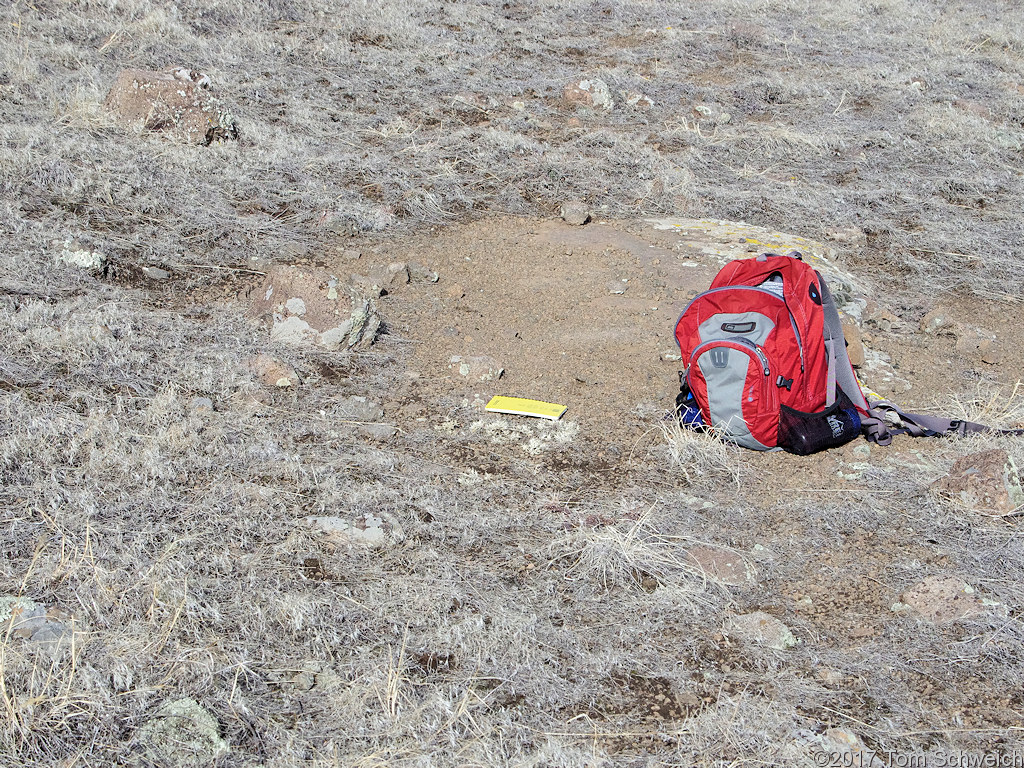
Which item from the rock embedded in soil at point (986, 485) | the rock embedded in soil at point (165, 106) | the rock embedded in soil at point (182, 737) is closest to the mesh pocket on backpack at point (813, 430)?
the rock embedded in soil at point (986, 485)

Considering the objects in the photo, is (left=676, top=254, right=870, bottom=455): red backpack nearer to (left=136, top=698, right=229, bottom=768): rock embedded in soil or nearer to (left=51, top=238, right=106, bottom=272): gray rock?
(left=136, top=698, right=229, bottom=768): rock embedded in soil

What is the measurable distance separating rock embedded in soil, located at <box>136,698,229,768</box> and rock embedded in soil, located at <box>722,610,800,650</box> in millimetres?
1343

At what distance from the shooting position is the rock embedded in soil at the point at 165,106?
5406 millimetres

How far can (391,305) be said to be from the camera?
4.31m

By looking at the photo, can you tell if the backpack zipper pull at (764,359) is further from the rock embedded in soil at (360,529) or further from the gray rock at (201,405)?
the gray rock at (201,405)

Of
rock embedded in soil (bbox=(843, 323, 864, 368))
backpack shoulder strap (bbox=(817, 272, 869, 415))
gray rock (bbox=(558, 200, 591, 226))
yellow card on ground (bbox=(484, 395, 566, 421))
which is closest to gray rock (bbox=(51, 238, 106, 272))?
yellow card on ground (bbox=(484, 395, 566, 421))

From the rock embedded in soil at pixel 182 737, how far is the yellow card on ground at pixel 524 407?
1.76m

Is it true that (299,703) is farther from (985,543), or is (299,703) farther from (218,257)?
(218,257)

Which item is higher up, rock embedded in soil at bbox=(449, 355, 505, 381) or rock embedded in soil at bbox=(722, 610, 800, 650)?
rock embedded in soil at bbox=(449, 355, 505, 381)

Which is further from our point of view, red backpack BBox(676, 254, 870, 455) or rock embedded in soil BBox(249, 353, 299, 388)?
rock embedded in soil BBox(249, 353, 299, 388)

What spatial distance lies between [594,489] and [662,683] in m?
0.91

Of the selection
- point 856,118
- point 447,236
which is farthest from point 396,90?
point 856,118

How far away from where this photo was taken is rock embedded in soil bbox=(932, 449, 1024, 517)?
2.89 m
